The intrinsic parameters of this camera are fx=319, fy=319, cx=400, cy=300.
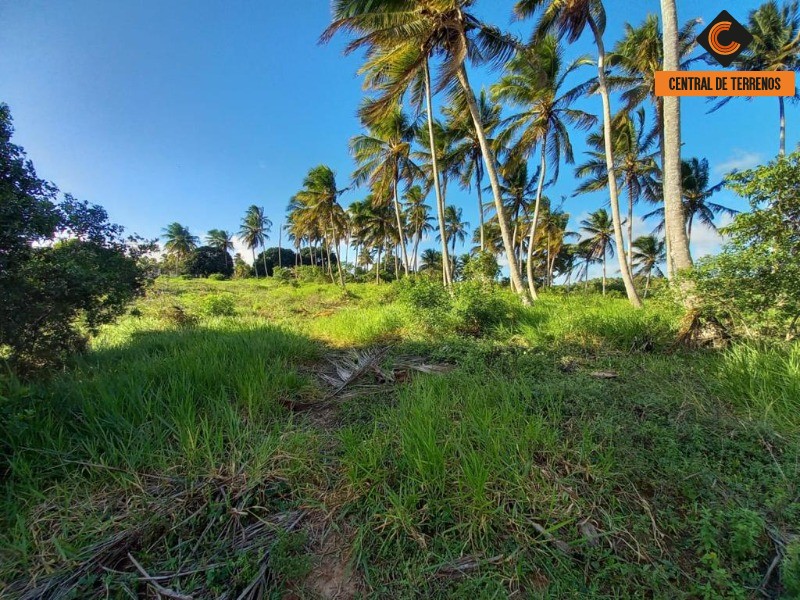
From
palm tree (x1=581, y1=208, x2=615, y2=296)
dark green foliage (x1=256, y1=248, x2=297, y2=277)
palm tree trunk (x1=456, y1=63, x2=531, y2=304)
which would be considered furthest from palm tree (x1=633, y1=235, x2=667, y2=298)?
dark green foliage (x1=256, y1=248, x2=297, y2=277)

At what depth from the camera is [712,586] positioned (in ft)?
4.81

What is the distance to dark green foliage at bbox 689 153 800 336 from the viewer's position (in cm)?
365

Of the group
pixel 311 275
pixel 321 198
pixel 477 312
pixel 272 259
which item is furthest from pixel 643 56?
pixel 272 259

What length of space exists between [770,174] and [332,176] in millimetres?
24953

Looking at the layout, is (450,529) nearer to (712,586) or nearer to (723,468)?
(712,586)

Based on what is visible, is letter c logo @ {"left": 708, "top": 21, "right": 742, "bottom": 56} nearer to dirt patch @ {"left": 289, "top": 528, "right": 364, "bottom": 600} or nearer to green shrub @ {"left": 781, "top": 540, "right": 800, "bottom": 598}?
green shrub @ {"left": 781, "top": 540, "right": 800, "bottom": 598}

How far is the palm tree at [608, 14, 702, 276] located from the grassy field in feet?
44.4

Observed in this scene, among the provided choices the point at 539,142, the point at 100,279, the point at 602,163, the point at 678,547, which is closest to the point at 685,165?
the point at 602,163

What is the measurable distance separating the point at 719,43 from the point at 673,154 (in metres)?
2.29

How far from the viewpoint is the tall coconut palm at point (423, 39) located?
28.2 ft

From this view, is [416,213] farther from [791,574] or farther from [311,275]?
[791,574]

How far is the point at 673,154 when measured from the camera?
5754mm

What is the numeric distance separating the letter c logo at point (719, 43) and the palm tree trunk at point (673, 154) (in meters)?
0.60

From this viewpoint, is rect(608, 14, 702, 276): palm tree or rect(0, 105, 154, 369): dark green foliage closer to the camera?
rect(0, 105, 154, 369): dark green foliage
